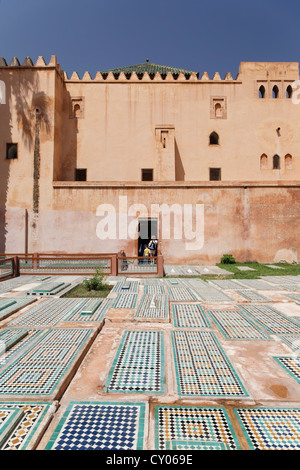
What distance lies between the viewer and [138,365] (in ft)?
10.2

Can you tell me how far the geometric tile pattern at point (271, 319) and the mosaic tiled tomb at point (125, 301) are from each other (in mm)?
2049

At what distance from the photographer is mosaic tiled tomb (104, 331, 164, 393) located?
2686mm

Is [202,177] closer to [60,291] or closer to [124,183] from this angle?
[124,183]

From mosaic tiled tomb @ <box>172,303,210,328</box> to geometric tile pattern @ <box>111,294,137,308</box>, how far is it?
32.3 inches

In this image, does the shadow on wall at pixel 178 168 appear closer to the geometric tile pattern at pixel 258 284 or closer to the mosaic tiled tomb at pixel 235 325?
the geometric tile pattern at pixel 258 284

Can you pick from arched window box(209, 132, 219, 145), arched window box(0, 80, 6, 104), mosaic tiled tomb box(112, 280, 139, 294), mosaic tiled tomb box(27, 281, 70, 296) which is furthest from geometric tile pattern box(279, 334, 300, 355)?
arched window box(0, 80, 6, 104)

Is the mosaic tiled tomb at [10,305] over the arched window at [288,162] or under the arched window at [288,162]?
under

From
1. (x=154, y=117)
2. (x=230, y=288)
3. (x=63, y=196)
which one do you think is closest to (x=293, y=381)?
(x=230, y=288)

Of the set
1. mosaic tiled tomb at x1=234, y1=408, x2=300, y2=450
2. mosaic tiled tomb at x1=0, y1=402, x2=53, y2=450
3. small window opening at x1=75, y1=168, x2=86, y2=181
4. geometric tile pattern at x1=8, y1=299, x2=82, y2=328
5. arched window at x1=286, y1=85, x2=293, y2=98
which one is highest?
arched window at x1=286, y1=85, x2=293, y2=98

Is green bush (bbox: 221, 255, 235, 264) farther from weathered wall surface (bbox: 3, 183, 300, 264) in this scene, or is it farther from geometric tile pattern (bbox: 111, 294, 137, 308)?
geometric tile pattern (bbox: 111, 294, 137, 308)

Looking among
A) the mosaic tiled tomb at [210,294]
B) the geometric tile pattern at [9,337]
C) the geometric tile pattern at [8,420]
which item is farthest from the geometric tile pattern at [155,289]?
the geometric tile pattern at [8,420]

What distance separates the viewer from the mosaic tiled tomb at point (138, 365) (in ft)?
8.81

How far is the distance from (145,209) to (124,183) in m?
1.44

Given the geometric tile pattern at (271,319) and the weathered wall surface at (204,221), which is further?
the weathered wall surface at (204,221)
